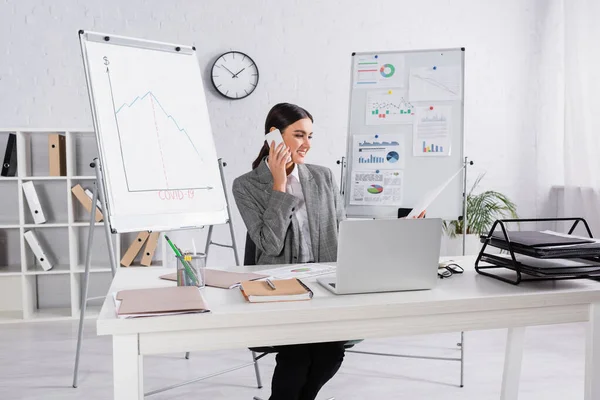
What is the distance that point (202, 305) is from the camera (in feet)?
4.21

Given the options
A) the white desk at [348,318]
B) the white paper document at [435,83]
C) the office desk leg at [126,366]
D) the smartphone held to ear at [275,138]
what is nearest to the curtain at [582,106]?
the white paper document at [435,83]

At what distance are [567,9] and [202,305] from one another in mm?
3701

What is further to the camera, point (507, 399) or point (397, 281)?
point (507, 399)

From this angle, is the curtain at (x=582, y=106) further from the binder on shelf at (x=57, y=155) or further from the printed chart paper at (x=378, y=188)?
the binder on shelf at (x=57, y=155)

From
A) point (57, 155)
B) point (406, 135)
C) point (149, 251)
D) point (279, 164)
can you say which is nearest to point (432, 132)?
point (406, 135)

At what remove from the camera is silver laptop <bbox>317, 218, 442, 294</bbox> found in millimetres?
1341

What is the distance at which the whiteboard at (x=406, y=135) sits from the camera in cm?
283

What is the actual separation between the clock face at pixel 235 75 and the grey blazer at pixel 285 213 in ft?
6.27

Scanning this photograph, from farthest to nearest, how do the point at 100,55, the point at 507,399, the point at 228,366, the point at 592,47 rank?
the point at 592,47
the point at 228,366
the point at 100,55
the point at 507,399

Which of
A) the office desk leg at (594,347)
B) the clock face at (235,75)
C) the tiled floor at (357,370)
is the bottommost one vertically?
the tiled floor at (357,370)

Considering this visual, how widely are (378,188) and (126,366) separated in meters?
1.84

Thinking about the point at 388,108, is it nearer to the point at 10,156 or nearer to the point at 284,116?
the point at 284,116

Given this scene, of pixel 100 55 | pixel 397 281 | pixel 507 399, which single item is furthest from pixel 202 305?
pixel 100 55

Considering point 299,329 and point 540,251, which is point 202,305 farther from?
point 540,251
